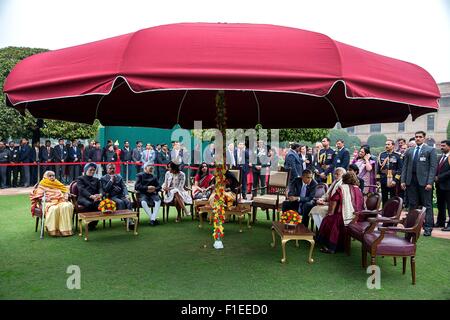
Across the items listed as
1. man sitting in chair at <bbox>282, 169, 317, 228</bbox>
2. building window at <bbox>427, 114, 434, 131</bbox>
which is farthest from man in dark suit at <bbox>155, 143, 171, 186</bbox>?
building window at <bbox>427, 114, 434, 131</bbox>

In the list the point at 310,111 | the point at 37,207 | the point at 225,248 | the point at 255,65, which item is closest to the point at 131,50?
the point at 255,65

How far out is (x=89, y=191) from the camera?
7441mm

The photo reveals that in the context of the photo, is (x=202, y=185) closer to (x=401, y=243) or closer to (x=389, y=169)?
(x=389, y=169)

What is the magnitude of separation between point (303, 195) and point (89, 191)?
4.27 m

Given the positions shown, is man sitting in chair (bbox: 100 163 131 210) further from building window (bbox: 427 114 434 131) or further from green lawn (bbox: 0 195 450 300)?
building window (bbox: 427 114 434 131)

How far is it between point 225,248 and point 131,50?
387 centimetres

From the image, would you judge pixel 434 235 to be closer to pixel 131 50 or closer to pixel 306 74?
pixel 306 74

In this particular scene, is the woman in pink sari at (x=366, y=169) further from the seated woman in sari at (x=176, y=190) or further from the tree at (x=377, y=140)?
the tree at (x=377, y=140)

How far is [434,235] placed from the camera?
730cm

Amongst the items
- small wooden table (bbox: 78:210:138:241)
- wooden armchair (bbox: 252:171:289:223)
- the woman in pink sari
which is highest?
the woman in pink sari

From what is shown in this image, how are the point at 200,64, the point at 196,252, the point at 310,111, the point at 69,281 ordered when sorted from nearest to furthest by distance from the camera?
the point at 200,64 < the point at 69,281 < the point at 196,252 < the point at 310,111

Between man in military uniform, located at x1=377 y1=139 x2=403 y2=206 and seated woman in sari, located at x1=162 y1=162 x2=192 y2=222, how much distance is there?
5.07 metres

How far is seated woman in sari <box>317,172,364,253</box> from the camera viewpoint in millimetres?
5773
